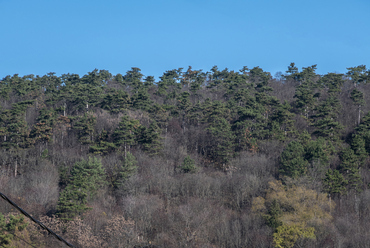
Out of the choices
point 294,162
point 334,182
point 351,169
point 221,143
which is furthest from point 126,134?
point 351,169

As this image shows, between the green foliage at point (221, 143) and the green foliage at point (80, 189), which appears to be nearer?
the green foliage at point (80, 189)

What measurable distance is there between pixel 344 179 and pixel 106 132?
31055 millimetres

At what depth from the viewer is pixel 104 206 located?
4356cm

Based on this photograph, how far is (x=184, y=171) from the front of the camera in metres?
50.6

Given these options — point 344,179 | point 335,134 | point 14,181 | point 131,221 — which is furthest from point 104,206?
point 335,134

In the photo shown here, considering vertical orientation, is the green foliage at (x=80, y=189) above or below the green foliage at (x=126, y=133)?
below

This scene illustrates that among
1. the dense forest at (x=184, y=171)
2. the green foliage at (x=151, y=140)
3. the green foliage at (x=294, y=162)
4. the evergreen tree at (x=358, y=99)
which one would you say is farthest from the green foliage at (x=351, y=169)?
the green foliage at (x=151, y=140)

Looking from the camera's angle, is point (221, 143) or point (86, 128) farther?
point (86, 128)

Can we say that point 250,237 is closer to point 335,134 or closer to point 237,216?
point 237,216

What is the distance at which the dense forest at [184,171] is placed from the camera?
36531mm

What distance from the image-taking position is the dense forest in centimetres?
3653

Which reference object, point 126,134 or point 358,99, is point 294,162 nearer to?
point 126,134

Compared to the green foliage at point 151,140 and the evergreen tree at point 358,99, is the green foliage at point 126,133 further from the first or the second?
the evergreen tree at point 358,99

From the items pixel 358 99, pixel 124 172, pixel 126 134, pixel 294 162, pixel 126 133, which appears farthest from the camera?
pixel 358 99
